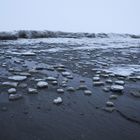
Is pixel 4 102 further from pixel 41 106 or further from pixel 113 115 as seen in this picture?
pixel 113 115

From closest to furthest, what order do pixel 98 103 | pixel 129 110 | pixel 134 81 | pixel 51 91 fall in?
pixel 129 110
pixel 98 103
pixel 51 91
pixel 134 81

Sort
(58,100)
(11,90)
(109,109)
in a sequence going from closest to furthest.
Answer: (109,109) < (58,100) < (11,90)

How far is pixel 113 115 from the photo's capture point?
147 inches

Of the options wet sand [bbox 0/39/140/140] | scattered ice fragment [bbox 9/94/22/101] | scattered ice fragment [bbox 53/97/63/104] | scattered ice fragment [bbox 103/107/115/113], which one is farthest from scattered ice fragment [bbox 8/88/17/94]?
scattered ice fragment [bbox 103/107/115/113]

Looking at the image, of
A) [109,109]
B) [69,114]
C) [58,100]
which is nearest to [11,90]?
[58,100]

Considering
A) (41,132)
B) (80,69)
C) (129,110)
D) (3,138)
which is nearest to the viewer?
(3,138)

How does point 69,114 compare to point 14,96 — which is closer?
point 69,114

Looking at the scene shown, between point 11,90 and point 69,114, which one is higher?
point 11,90

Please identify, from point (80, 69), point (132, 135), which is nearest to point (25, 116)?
point (132, 135)

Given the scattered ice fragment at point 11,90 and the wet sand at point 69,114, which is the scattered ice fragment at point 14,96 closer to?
the wet sand at point 69,114

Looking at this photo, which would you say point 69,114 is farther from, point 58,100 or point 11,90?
point 11,90

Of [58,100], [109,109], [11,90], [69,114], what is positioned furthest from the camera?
[11,90]

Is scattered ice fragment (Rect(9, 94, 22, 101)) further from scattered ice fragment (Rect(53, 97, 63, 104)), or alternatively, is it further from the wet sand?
scattered ice fragment (Rect(53, 97, 63, 104))

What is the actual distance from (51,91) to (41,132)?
68.8 inches
